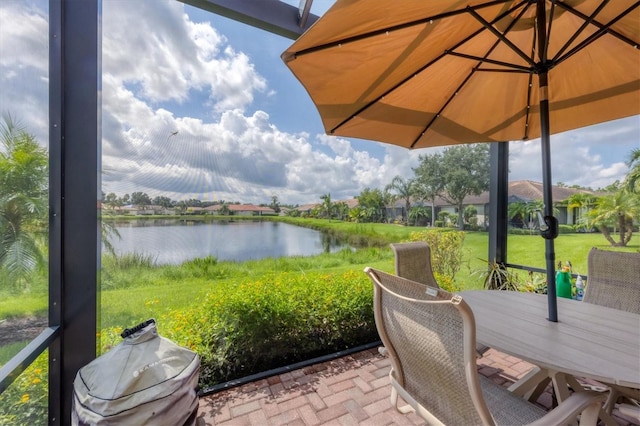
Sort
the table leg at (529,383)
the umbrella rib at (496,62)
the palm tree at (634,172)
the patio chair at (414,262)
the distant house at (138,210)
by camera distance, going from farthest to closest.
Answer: the palm tree at (634,172)
the patio chair at (414,262)
the distant house at (138,210)
the table leg at (529,383)
the umbrella rib at (496,62)

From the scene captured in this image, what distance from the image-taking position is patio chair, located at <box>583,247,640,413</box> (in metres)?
1.86

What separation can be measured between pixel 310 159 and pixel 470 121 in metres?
1.66

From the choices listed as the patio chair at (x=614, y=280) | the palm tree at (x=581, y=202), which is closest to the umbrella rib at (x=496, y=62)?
the patio chair at (x=614, y=280)

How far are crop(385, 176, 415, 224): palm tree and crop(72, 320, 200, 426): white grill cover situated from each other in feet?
10.3

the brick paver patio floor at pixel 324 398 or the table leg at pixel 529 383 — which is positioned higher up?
the table leg at pixel 529 383

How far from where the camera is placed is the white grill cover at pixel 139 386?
1208 millimetres

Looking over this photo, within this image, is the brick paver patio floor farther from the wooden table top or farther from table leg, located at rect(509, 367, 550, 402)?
the wooden table top

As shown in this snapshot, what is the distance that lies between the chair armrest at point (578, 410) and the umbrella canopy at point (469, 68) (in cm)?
57

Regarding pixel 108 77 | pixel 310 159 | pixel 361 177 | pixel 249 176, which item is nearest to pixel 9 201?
pixel 108 77

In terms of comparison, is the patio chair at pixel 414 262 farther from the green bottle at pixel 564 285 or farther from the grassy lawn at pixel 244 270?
the green bottle at pixel 564 285

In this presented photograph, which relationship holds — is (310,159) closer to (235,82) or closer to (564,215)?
(235,82)

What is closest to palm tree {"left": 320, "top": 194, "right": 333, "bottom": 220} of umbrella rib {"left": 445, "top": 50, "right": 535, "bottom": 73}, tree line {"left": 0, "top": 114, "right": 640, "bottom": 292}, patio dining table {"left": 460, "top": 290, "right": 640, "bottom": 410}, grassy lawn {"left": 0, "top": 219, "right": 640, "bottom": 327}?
tree line {"left": 0, "top": 114, "right": 640, "bottom": 292}

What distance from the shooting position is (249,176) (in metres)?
2.55

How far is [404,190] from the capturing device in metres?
3.78
